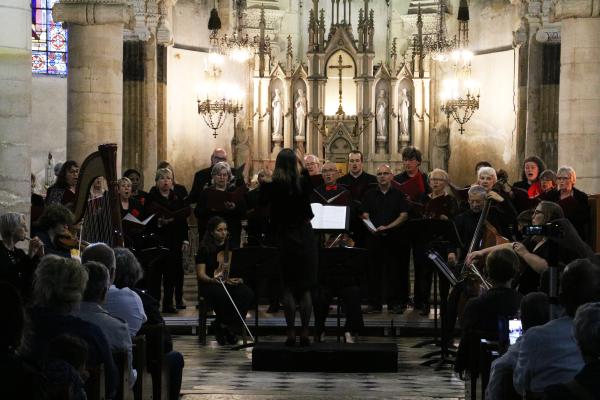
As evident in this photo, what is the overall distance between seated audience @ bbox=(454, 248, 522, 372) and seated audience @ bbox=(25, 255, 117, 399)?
3.03 meters

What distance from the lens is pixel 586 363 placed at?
5020mm

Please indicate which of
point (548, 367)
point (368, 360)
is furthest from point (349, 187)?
point (548, 367)

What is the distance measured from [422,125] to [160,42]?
203 inches

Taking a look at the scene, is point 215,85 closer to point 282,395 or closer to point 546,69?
point 546,69

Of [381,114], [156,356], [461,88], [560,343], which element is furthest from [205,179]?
[560,343]

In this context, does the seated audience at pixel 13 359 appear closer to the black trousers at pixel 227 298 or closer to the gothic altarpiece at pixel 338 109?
the black trousers at pixel 227 298

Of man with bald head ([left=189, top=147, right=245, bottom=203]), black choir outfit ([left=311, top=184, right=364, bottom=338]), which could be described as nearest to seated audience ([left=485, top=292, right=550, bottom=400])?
black choir outfit ([left=311, top=184, right=364, bottom=338])

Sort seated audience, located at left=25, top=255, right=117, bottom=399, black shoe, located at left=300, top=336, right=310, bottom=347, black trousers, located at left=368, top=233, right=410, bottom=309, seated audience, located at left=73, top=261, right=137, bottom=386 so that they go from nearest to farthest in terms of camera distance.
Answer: seated audience, located at left=25, top=255, right=117, bottom=399 → seated audience, located at left=73, top=261, right=137, bottom=386 → black shoe, located at left=300, top=336, right=310, bottom=347 → black trousers, located at left=368, top=233, right=410, bottom=309

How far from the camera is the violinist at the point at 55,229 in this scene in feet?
33.5

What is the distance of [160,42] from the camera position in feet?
71.4

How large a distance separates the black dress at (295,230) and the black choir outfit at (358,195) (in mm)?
2786

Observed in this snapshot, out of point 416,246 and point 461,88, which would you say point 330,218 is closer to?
point 416,246

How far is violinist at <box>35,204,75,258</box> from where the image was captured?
10.2 meters

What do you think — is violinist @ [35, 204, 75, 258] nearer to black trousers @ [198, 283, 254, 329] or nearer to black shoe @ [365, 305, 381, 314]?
black trousers @ [198, 283, 254, 329]
